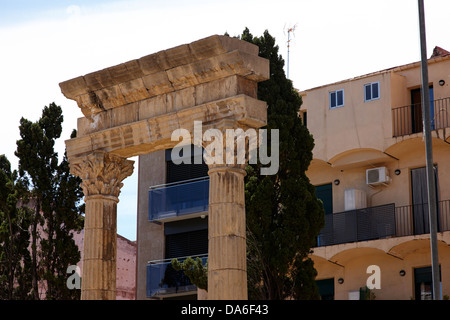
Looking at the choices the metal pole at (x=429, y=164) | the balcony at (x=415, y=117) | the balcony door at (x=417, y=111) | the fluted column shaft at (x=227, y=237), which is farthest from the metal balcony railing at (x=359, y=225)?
the fluted column shaft at (x=227, y=237)

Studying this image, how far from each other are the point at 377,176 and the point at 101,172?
352 inches

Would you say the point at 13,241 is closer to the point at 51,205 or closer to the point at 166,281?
the point at 51,205

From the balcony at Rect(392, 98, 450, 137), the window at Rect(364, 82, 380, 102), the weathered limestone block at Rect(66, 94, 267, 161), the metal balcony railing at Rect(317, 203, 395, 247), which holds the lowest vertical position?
the metal balcony railing at Rect(317, 203, 395, 247)

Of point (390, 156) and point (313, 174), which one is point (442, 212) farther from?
point (313, 174)

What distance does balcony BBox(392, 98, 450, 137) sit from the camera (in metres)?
23.5

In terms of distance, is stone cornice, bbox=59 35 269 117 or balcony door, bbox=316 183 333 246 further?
balcony door, bbox=316 183 333 246

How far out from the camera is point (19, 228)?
81.9 feet

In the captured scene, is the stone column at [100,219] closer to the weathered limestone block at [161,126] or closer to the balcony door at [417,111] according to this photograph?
the weathered limestone block at [161,126]

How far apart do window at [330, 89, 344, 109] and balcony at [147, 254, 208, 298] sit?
22.6 ft

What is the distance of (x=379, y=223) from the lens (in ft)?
78.2

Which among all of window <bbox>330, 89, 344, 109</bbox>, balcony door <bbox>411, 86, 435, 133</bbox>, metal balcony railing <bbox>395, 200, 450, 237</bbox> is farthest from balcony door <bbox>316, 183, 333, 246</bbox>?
balcony door <bbox>411, 86, 435, 133</bbox>

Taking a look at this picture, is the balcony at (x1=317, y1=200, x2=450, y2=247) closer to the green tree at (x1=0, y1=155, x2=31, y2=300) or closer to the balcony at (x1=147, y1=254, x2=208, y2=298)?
the balcony at (x1=147, y1=254, x2=208, y2=298)
